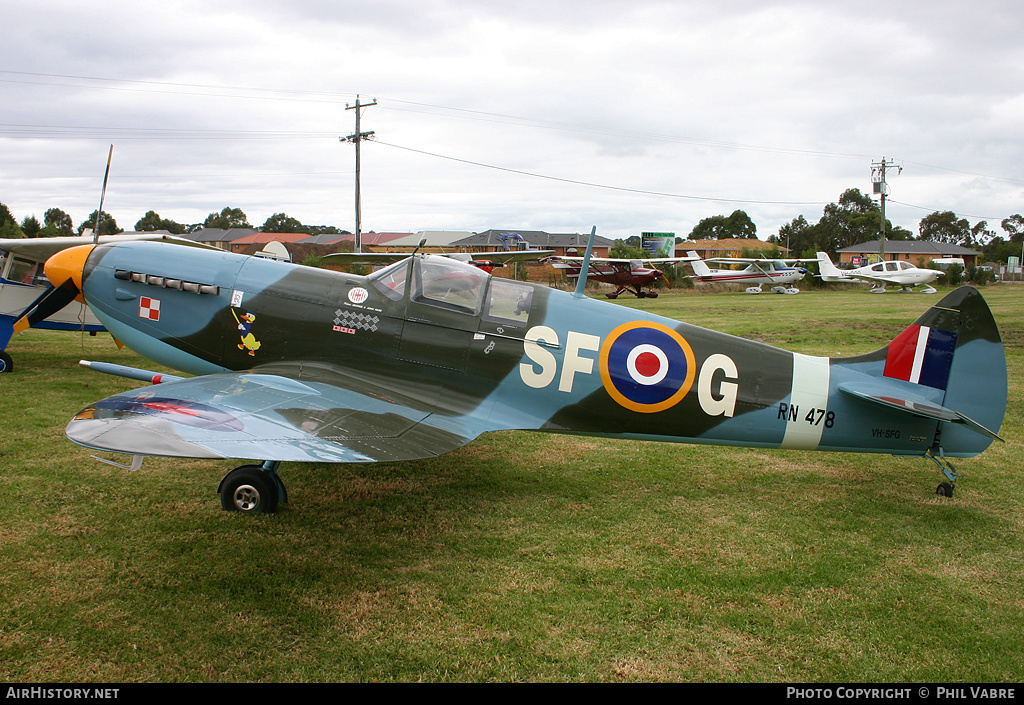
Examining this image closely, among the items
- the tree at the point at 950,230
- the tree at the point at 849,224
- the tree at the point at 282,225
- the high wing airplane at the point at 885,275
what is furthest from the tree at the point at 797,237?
the tree at the point at 282,225

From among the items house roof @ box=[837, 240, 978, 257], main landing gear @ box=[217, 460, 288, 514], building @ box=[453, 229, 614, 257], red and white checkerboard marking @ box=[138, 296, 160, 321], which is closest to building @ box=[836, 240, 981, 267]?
house roof @ box=[837, 240, 978, 257]

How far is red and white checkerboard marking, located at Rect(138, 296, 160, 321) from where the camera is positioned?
5477mm

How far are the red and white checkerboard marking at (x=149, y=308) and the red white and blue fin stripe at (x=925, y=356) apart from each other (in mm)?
6327

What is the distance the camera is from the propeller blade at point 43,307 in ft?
28.7

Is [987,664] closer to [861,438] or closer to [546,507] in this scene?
[861,438]

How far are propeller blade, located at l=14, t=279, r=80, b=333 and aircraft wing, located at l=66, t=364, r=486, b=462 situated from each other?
589 cm

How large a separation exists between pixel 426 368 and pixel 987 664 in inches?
155

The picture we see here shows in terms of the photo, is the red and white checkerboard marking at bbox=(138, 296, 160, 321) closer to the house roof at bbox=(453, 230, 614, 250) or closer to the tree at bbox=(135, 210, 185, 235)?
the house roof at bbox=(453, 230, 614, 250)

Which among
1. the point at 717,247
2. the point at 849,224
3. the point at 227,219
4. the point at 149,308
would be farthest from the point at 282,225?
the point at 149,308

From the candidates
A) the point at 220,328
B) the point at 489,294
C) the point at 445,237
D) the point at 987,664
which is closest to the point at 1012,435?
the point at 987,664

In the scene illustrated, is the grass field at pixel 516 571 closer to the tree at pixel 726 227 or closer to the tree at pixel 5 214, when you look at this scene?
the tree at pixel 5 214

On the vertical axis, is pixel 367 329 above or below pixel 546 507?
above

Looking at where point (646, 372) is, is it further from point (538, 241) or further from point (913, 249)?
point (913, 249)

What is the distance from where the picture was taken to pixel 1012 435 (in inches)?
278
